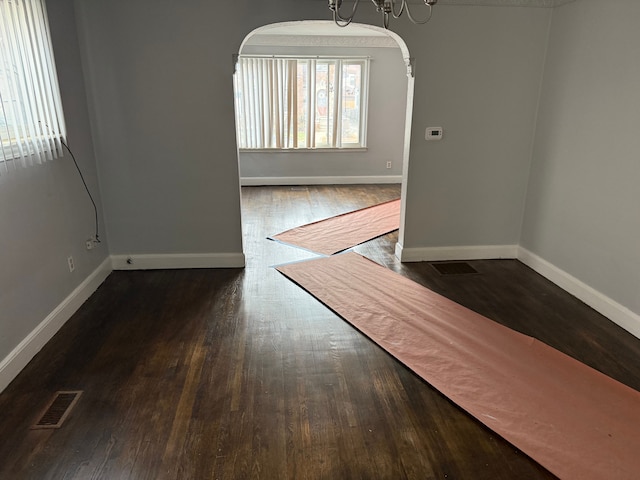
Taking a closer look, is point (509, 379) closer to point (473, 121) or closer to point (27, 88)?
point (473, 121)

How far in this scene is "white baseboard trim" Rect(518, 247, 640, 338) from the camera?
295cm

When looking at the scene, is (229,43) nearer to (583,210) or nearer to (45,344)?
(45,344)

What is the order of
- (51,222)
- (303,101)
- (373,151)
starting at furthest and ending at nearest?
1. (373,151)
2. (303,101)
3. (51,222)

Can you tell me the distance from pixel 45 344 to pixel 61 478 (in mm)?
1215

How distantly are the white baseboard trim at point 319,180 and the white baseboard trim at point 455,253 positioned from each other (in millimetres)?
3735

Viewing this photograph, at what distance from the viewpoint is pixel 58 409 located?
2195 mm

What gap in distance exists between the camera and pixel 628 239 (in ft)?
9.64

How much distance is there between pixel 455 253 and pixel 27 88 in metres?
3.61

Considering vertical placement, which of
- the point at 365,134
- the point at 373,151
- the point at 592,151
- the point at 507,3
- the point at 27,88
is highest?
the point at 507,3

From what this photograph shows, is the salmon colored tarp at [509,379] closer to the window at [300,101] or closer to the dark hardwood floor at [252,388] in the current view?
the dark hardwood floor at [252,388]

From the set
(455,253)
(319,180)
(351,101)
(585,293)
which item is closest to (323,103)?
(351,101)

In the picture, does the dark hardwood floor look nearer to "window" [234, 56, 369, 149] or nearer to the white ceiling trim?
the white ceiling trim

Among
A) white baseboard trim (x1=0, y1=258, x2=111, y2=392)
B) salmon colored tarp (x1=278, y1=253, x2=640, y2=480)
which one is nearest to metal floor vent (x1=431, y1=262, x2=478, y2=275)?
salmon colored tarp (x1=278, y1=253, x2=640, y2=480)

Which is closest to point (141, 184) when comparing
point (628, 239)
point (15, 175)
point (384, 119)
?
point (15, 175)
